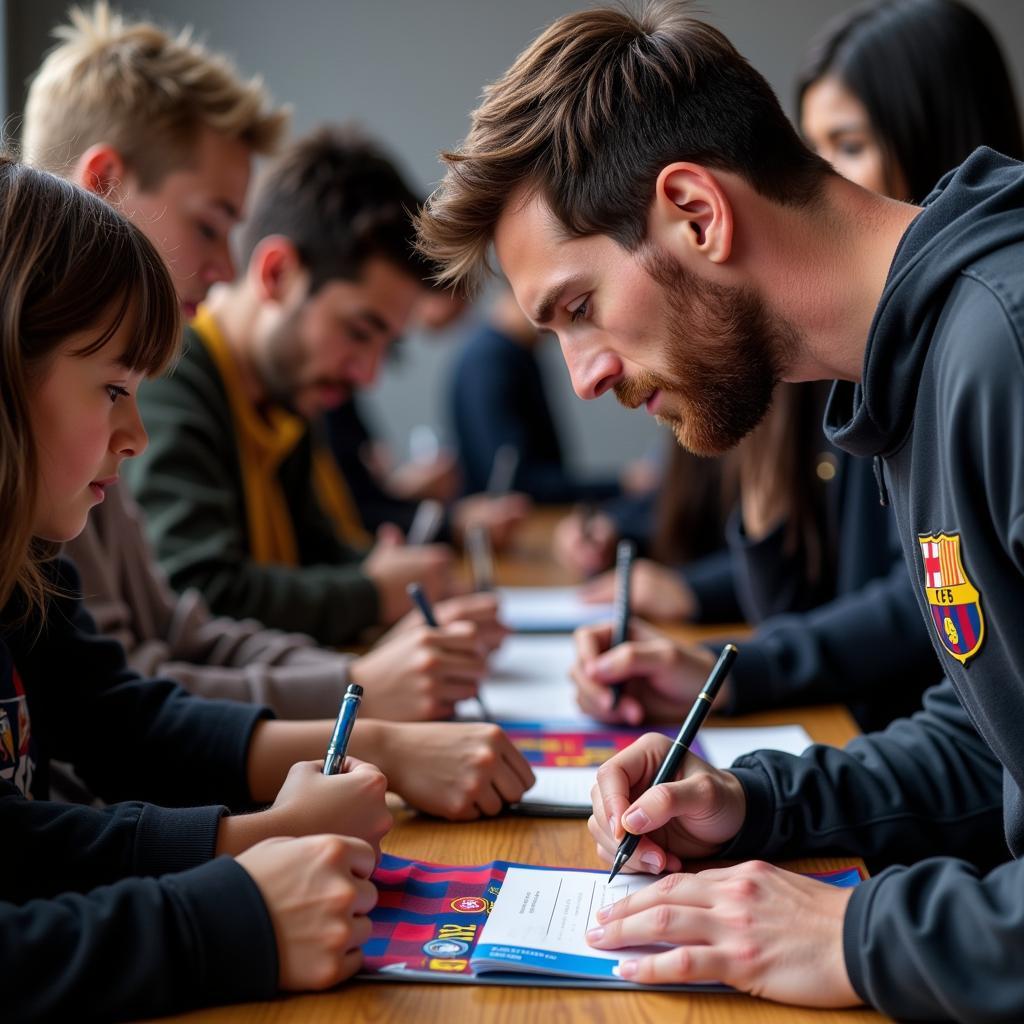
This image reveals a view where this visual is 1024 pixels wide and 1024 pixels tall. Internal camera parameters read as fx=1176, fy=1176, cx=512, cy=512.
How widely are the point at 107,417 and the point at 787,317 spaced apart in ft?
1.89

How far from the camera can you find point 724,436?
1.10m

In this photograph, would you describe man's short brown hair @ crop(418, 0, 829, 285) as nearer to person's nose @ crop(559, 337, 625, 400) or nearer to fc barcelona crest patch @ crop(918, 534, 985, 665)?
person's nose @ crop(559, 337, 625, 400)

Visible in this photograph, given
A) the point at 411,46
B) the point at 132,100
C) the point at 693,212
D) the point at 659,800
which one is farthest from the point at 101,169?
the point at 411,46

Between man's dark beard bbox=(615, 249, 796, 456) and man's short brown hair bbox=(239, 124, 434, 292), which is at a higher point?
man's short brown hair bbox=(239, 124, 434, 292)

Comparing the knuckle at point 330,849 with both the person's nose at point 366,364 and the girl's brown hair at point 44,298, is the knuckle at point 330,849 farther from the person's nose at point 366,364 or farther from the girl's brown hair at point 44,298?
the person's nose at point 366,364

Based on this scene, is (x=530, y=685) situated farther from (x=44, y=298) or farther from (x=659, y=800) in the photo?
(x=44, y=298)

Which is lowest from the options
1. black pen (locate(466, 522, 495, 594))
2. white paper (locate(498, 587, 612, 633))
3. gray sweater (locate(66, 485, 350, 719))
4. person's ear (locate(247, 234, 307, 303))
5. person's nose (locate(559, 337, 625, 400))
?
white paper (locate(498, 587, 612, 633))

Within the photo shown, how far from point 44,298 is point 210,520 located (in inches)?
36.4

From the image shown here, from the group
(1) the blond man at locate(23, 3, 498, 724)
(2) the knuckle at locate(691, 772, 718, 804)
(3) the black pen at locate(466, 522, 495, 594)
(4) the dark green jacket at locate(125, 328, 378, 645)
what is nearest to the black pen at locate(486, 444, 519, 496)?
(3) the black pen at locate(466, 522, 495, 594)

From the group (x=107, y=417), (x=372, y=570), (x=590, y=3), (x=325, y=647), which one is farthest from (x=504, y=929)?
(x=372, y=570)

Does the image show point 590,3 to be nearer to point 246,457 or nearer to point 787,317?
point 787,317

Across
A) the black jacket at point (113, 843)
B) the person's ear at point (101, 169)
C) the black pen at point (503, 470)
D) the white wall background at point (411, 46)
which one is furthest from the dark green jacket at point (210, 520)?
the white wall background at point (411, 46)

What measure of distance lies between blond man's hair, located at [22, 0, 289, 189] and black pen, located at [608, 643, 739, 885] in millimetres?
1044

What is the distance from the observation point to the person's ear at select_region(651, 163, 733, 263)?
39.4 inches
